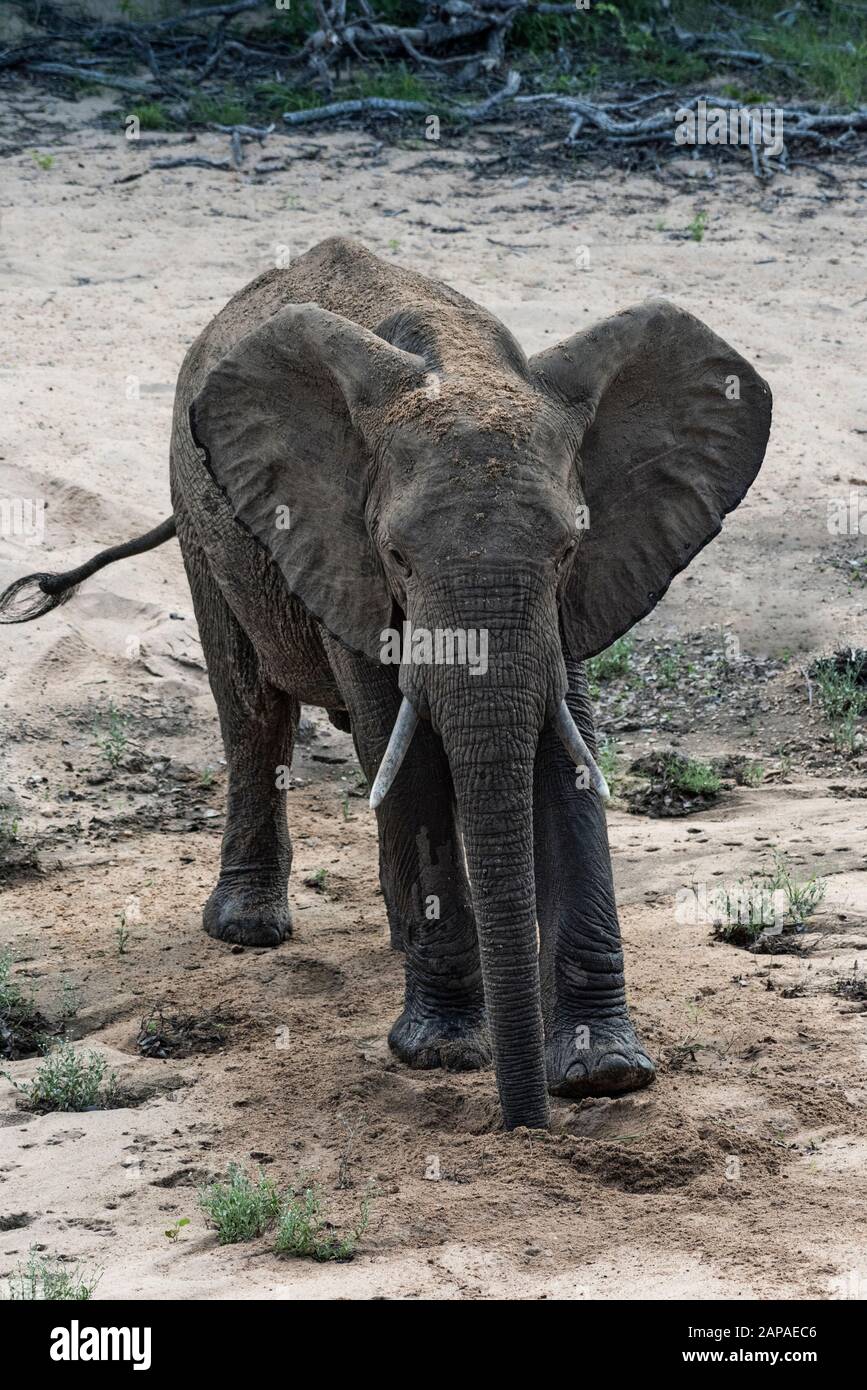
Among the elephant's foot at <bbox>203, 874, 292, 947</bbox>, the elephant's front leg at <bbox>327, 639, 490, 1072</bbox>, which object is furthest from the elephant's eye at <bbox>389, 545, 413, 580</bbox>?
the elephant's foot at <bbox>203, 874, 292, 947</bbox>

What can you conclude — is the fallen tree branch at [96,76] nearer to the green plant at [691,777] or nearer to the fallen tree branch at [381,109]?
the fallen tree branch at [381,109]

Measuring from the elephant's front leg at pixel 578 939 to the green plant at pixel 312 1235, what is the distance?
3.54 ft

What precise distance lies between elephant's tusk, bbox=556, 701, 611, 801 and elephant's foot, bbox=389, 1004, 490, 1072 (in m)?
1.03

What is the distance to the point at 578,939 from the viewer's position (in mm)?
A: 5762

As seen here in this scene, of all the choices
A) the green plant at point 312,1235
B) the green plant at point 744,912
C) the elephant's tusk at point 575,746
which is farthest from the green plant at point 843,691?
the green plant at point 312,1235

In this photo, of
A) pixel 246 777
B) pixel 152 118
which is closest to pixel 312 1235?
pixel 246 777

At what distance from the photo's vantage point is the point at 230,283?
12.8 m

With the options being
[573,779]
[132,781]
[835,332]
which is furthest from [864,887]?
[835,332]

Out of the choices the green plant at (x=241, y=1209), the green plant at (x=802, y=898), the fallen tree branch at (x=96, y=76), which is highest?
the fallen tree branch at (x=96, y=76)

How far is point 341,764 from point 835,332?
521 centimetres

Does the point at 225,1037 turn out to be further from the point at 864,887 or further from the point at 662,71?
the point at 662,71

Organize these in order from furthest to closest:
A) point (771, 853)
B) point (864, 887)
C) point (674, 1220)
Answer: point (771, 853) < point (864, 887) < point (674, 1220)

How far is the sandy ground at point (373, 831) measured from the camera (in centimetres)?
481

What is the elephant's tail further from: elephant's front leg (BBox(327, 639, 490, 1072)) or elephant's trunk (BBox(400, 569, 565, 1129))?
elephant's trunk (BBox(400, 569, 565, 1129))
